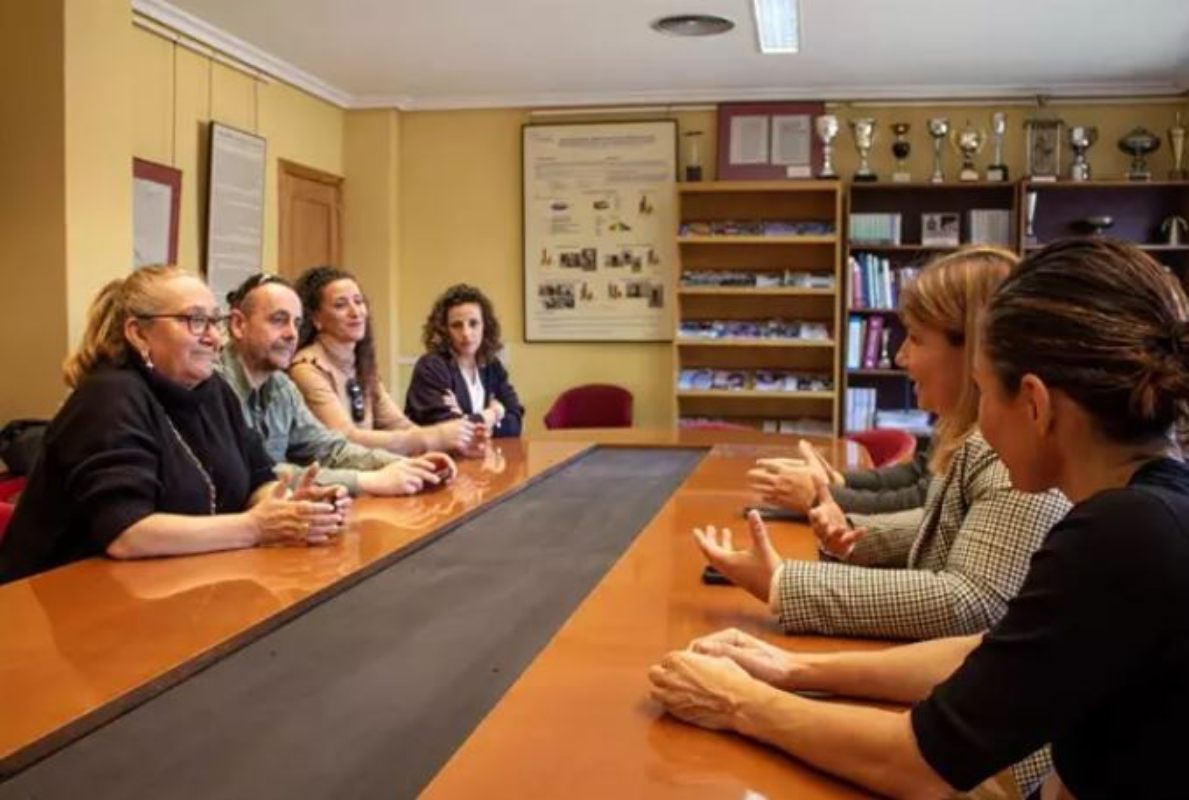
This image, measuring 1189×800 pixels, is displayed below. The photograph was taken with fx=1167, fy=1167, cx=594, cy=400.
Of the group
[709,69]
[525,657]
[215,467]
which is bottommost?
[525,657]

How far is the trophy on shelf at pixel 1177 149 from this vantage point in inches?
234

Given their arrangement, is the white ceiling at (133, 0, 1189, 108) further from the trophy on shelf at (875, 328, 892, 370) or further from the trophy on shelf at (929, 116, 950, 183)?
the trophy on shelf at (875, 328, 892, 370)

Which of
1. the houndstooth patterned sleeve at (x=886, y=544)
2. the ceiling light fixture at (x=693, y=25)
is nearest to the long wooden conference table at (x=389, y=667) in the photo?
the houndstooth patterned sleeve at (x=886, y=544)

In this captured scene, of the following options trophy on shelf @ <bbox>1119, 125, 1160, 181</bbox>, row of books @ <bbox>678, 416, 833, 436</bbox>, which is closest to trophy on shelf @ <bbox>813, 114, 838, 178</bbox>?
row of books @ <bbox>678, 416, 833, 436</bbox>

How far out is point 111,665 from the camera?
1.48m

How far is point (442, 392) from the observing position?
4.27 meters

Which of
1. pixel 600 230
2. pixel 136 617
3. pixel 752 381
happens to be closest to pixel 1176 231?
pixel 752 381

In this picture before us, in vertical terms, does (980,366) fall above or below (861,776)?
above

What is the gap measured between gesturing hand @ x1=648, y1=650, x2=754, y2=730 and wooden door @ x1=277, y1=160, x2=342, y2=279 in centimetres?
507

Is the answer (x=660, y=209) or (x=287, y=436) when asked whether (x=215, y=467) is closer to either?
(x=287, y=436)

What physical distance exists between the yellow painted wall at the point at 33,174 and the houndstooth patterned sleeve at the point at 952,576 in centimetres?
286

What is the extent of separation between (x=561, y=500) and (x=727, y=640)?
60.1 inches

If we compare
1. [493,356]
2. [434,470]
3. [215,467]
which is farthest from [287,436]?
[493,356]

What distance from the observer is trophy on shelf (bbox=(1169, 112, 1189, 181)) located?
19.5ft
